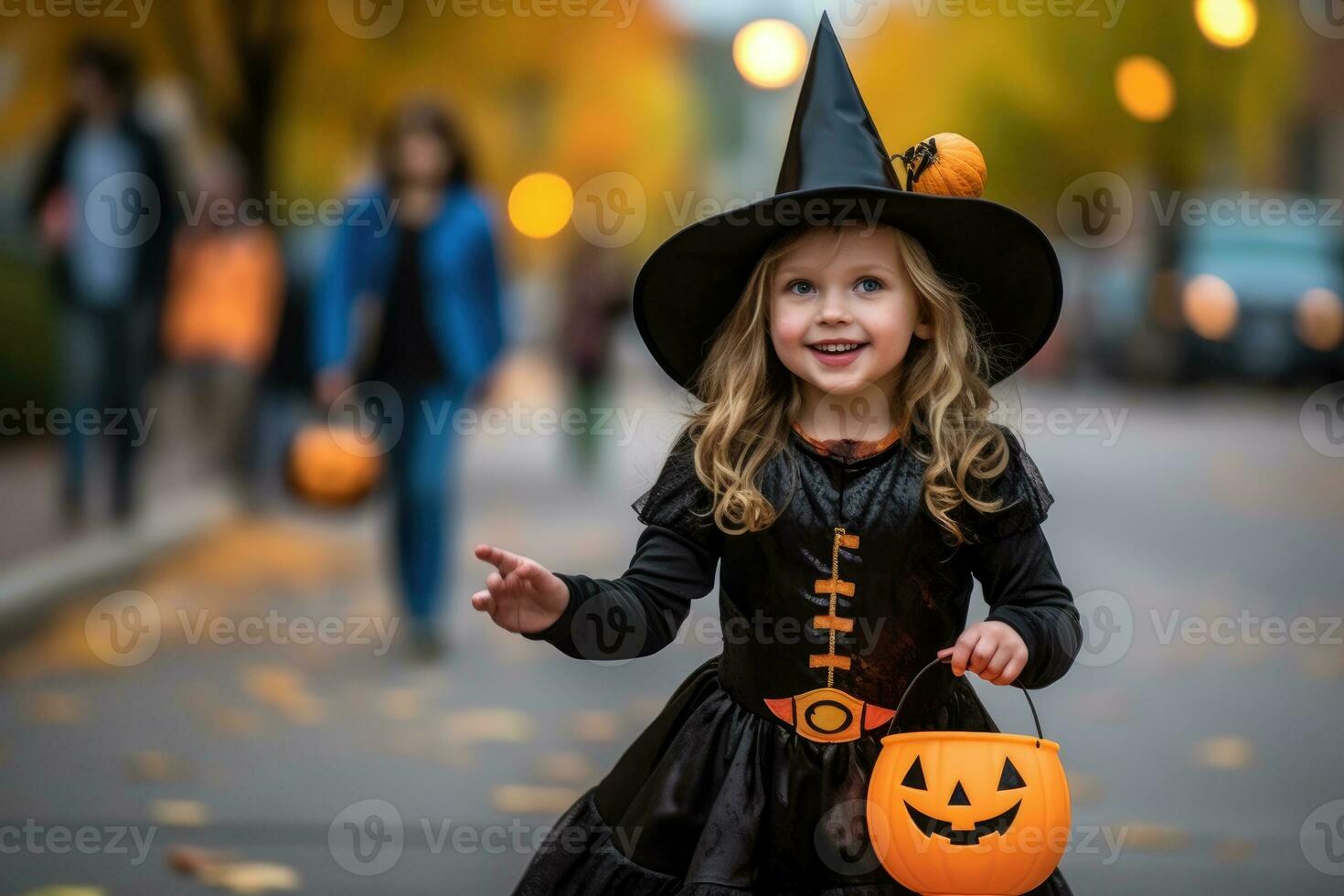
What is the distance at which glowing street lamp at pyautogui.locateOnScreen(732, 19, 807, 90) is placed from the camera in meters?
8.75

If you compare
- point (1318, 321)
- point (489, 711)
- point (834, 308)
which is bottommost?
point (489, 711)

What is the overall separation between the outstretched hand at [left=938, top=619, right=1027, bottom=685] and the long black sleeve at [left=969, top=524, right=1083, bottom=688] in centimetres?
3

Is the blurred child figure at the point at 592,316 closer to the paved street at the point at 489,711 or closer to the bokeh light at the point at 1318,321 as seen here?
the paved street at the point at 489,711

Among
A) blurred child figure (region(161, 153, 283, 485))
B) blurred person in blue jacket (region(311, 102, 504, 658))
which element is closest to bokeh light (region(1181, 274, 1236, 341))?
blurred child figure (region(161, 153, 283, 485))

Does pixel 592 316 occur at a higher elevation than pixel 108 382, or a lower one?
higher

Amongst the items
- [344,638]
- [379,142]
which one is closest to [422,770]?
[344,638]

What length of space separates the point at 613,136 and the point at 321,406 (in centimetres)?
217

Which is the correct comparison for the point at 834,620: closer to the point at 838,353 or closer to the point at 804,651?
the point at 804,651

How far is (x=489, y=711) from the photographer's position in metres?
6.29

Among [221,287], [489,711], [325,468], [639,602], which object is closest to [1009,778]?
[639,602]

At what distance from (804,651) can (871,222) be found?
704 mm

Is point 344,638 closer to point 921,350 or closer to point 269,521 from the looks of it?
point 269,521

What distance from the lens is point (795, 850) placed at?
2.69m

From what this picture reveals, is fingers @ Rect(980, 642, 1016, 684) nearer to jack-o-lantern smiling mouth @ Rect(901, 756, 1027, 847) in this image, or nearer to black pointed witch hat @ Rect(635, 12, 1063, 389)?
jack-o-lantern smiling mouth @ Rect(901, 756, 1027, 847)
